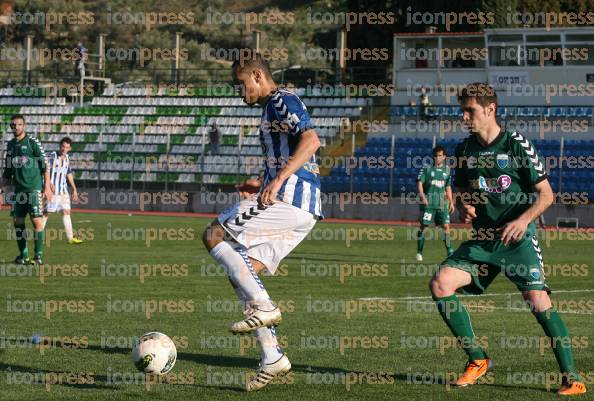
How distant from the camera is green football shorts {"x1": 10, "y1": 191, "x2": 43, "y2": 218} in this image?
61.0 feet

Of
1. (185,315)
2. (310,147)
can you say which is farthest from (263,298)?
(185,315)

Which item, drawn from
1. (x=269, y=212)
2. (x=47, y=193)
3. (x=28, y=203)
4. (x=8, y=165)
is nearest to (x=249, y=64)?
(x=269, y=212)

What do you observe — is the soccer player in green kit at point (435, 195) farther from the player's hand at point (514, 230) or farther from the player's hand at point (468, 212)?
the player's hand at point (514, 230)

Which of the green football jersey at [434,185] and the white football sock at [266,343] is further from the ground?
the green football jersey at [434,185]

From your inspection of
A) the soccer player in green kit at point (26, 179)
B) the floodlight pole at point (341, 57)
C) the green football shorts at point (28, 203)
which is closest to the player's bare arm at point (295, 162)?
the soccer player in green kit at point (26, 179)

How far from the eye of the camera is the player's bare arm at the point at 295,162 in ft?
26.6

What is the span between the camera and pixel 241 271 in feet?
26.8

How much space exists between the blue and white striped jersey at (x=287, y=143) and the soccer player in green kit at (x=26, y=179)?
32.8 ft

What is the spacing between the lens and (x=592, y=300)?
14445 mm

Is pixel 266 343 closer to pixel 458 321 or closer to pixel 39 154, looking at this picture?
pixel 458 321

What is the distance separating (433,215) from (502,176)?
1408 cm

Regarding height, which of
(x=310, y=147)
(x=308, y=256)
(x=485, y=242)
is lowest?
(x=308, y=256)

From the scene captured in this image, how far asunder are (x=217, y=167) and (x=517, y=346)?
31.7m

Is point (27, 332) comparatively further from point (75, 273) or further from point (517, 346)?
point (75, 273)
